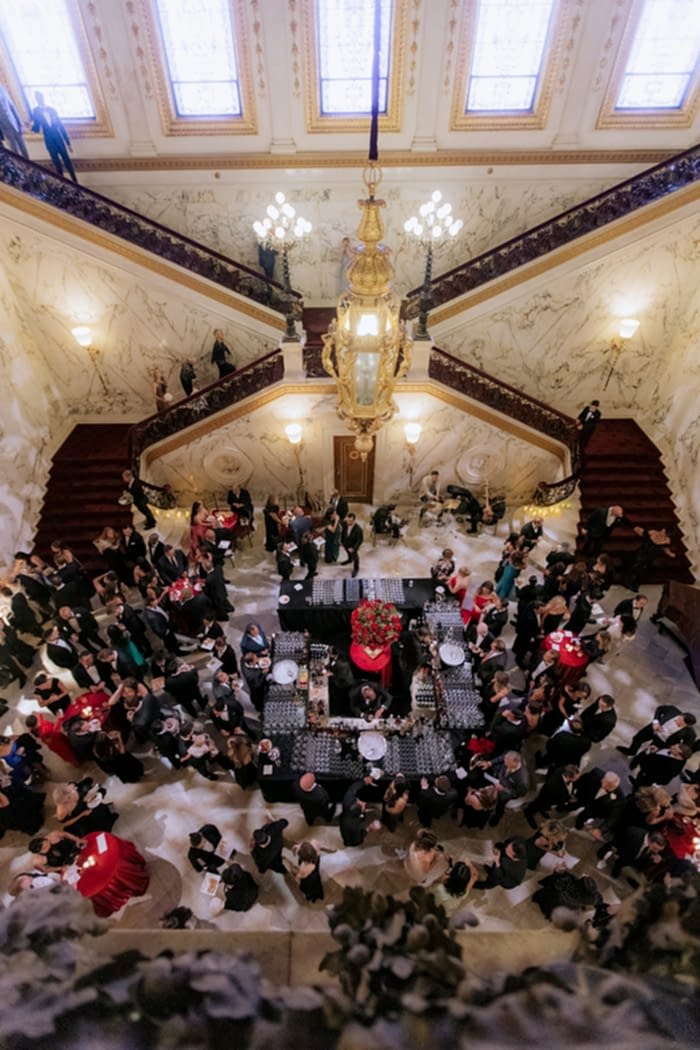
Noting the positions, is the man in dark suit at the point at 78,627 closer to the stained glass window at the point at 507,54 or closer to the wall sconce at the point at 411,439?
the wall sconce at the point at 411,439

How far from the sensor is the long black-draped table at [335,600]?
7.80 metres

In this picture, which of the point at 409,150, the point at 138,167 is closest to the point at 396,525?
the point at 409,150

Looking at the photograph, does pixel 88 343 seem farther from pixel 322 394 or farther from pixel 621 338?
pixel 621 338

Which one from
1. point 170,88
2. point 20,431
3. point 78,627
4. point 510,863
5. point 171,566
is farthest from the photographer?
point 20,431

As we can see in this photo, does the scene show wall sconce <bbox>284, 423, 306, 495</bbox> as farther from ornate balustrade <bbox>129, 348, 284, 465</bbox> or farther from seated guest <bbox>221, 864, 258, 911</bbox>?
seated guest <bbox>221, 864, 258, 911</bbox>

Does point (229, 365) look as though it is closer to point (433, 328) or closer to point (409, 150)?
point (433, 328)

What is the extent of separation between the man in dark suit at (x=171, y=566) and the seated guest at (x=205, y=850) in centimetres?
373

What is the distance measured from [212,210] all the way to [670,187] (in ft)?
25.5

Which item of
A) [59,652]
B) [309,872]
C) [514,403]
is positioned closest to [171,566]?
[59,652]

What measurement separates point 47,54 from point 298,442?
24.5 ft

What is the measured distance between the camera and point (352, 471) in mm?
10453

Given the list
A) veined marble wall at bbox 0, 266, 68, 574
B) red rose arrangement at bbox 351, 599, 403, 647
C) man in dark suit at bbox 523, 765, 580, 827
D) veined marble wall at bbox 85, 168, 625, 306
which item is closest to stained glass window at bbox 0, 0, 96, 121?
veined marble wall at bbox 85, 168, 625, 306

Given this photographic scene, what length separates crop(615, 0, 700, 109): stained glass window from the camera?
8.72 meters

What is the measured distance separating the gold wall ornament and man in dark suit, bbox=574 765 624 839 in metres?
4.25
